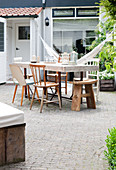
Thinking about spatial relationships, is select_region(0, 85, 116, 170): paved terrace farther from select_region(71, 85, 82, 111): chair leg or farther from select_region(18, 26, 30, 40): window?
select_region(18, 26, 30, 40): window

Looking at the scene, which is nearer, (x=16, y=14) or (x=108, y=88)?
(x=108, y=88)

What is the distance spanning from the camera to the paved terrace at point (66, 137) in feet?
10.9

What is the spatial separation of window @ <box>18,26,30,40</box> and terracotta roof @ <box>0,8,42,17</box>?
4.36 ft

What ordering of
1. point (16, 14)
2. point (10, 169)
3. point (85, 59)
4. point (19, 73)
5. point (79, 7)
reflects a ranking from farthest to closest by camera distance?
point (79, 7)
point (16, 14)
point (85, 59)
point (19, 73)
point (10, 169)

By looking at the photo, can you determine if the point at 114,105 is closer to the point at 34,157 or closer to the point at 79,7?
the point at 34,157

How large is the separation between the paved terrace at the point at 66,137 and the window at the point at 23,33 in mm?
6806

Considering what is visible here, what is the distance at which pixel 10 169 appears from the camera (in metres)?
3.12

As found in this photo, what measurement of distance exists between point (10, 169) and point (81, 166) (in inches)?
28.4

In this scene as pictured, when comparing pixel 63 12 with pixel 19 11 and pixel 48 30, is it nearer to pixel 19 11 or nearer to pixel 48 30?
pixel 48 30

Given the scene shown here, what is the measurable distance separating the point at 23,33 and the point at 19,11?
1785 mm

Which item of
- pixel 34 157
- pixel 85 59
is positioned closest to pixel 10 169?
pixel 34 157

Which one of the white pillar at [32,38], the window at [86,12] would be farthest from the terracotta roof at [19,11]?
the window at [86,12]

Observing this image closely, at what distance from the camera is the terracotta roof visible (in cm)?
1110

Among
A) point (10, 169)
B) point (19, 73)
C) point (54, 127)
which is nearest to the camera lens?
point (10, 169)
